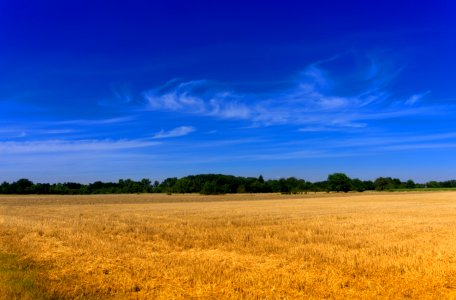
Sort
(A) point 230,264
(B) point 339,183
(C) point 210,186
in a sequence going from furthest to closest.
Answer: (B) point 339,183 < (C) point 210,186 < (A) point 230,264

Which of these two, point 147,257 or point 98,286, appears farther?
point 147,257

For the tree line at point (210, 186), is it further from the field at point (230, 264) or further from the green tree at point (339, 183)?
the field at point (230, 264)

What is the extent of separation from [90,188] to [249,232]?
155637mm

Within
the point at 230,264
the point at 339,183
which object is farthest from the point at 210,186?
the point at 230,264

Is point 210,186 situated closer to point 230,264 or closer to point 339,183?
point 339,183

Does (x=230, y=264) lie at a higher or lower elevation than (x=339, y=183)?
lower

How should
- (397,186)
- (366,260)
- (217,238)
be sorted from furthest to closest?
(397,186) < (217,238) < (366,260)

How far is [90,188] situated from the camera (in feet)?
545

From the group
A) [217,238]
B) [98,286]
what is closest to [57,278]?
[98,286]

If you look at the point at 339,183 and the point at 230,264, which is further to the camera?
the point at 339,183

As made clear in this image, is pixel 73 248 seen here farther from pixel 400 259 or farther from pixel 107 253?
pixel 400 259

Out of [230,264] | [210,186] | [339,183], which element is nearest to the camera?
[230,264]

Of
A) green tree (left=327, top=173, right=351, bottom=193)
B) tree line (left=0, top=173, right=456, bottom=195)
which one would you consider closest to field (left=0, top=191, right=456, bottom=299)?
tree line (left=0, top=173, right=456, bottom=195)

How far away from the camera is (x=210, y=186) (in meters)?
135
